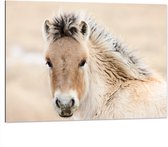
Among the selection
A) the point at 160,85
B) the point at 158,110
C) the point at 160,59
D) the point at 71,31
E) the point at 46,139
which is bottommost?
the point at 46,139

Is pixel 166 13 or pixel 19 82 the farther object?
pixel 166 13

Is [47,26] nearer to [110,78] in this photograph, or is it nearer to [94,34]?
[94,34]

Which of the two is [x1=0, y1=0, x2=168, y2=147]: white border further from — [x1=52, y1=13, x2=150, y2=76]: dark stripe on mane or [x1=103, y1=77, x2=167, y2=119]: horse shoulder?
[x1=52, y1=13, x2=150, y2=76]: dark stripe on mane

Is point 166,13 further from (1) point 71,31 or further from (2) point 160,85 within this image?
(1) point 71,31

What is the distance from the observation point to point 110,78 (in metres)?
2.96

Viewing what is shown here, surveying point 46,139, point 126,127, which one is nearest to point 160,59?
point 126,127

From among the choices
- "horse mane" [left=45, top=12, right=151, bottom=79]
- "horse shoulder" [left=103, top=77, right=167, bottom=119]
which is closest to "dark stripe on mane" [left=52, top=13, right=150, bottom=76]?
"horse mane" [left=45, top=12, right=151, bottom=79]

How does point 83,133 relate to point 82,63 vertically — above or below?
below

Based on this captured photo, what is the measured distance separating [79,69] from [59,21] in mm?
365

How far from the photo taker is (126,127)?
9.89 feet

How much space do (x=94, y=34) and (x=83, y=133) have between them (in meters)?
0.72

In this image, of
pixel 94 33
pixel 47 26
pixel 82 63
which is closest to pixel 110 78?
pixel 82 63

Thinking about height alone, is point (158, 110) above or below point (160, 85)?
below

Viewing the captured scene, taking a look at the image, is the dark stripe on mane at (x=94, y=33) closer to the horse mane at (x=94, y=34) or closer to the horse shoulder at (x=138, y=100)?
the horse mane at (x=94, y=34)
